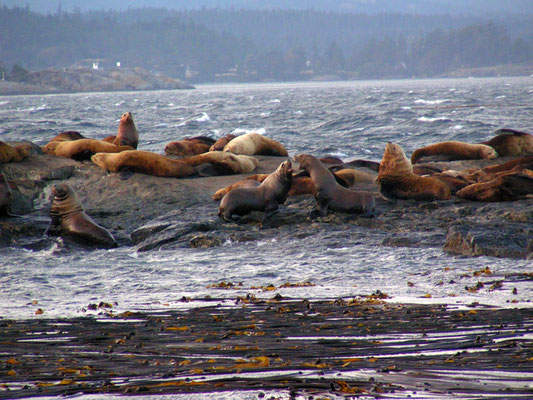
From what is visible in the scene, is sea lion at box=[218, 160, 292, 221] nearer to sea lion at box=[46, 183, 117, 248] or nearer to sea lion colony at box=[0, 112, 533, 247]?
sea lion colony at box=[0, 112, 533, 247]

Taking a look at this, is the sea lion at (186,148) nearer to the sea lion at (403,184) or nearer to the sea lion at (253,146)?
the sea lion at (253,146)

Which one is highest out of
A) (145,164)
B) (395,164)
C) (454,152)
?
(395,164)

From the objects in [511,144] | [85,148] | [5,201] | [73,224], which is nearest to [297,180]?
[73,224]

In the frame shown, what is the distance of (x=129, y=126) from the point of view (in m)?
13.6

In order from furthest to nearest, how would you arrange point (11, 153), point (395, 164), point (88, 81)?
1. point (88, 81)
2. point (11, 153)
3. point (395, 164)

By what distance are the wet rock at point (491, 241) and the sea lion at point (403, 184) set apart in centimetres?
215

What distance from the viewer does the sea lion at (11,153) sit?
12.0 metres

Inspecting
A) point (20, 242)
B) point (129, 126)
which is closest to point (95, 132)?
point (129, 126)

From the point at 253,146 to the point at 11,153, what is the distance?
14.7ft

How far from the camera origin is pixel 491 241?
7.01 m

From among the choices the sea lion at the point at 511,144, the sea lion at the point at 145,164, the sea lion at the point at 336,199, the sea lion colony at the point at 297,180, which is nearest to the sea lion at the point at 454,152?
the sea lion at the point at 511,144

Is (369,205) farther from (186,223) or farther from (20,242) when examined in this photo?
(20,242)

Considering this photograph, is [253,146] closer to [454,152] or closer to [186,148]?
[186,148]

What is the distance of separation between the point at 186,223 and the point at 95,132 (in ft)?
69.4
